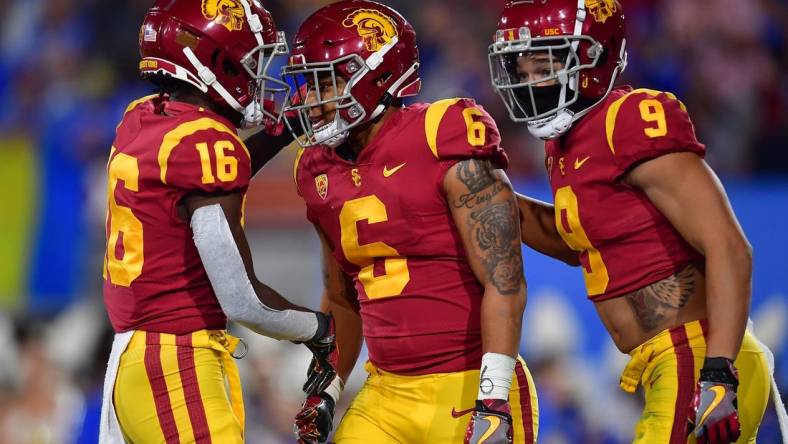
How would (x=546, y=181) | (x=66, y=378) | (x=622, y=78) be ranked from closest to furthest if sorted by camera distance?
(x=66, y=378) < (x=546, y=181) < (x=622, y=78)

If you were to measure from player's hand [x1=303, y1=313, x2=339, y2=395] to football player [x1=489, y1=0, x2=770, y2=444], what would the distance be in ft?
2.32

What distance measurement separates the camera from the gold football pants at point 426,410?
128 inches

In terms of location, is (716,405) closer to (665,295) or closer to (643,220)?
(665,295)

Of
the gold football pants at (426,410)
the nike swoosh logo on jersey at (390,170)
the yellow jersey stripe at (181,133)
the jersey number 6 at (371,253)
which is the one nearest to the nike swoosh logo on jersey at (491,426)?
the gold football pants at (426,410)

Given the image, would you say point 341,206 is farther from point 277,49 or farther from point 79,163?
point 79,163

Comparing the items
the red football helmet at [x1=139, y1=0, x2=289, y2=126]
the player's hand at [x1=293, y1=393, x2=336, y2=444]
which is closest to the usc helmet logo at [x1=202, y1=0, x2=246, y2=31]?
the red football helmet at [x1=139, y1=0, x2=289, y2=126]

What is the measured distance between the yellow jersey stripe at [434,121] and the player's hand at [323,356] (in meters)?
0.59

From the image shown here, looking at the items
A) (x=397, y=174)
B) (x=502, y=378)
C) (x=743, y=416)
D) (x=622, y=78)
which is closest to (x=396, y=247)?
(x=397, y=174)

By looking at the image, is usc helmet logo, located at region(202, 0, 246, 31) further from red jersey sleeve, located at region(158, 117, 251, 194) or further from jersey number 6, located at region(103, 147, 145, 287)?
jersey number 6, located at region(103, 147, 145, 287)

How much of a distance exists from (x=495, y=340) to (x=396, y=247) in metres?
0.38

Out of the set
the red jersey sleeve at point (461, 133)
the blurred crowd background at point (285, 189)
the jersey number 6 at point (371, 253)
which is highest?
the red jersey sleeve at point (461, 133)

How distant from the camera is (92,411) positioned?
16.3ft

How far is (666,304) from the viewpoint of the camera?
3244mm

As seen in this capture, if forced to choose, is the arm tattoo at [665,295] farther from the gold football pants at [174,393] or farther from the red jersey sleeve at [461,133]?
the gold football pants at [174,393]
